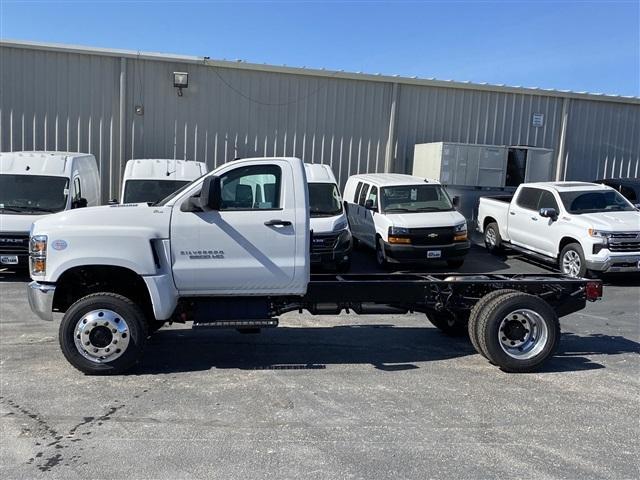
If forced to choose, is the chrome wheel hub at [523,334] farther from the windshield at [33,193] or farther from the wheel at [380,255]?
the windshield at [33,193]

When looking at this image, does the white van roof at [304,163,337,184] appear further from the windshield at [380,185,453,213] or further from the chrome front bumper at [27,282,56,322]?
the chrome front bumper at [27,282,56,322]

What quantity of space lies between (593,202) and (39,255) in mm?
10977

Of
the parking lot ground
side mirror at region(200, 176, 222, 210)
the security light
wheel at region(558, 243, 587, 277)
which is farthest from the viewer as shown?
the security light

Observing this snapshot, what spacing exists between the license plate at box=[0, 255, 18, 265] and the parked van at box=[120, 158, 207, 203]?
2297mm

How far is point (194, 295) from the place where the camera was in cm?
621

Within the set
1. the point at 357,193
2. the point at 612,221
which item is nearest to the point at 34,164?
the point at 357,193

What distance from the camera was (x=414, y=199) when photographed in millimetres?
13609

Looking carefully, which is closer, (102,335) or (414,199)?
(102,335)

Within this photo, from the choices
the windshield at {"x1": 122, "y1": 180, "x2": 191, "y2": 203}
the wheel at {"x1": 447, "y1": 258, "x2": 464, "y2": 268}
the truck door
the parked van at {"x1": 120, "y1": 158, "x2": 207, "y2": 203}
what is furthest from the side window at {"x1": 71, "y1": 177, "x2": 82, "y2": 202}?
the wheel at {"x1": 447, "y1": 258, "x2": 464, "y2": 268}

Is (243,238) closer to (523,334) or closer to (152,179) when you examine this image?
(523,334)

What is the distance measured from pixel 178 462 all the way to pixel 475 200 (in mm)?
14125

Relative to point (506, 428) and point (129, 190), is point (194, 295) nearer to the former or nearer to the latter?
point (506, 428)

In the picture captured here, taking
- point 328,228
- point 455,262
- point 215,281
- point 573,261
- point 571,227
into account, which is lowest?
point 455,262

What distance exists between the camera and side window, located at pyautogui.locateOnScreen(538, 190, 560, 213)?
1309 centimetres
